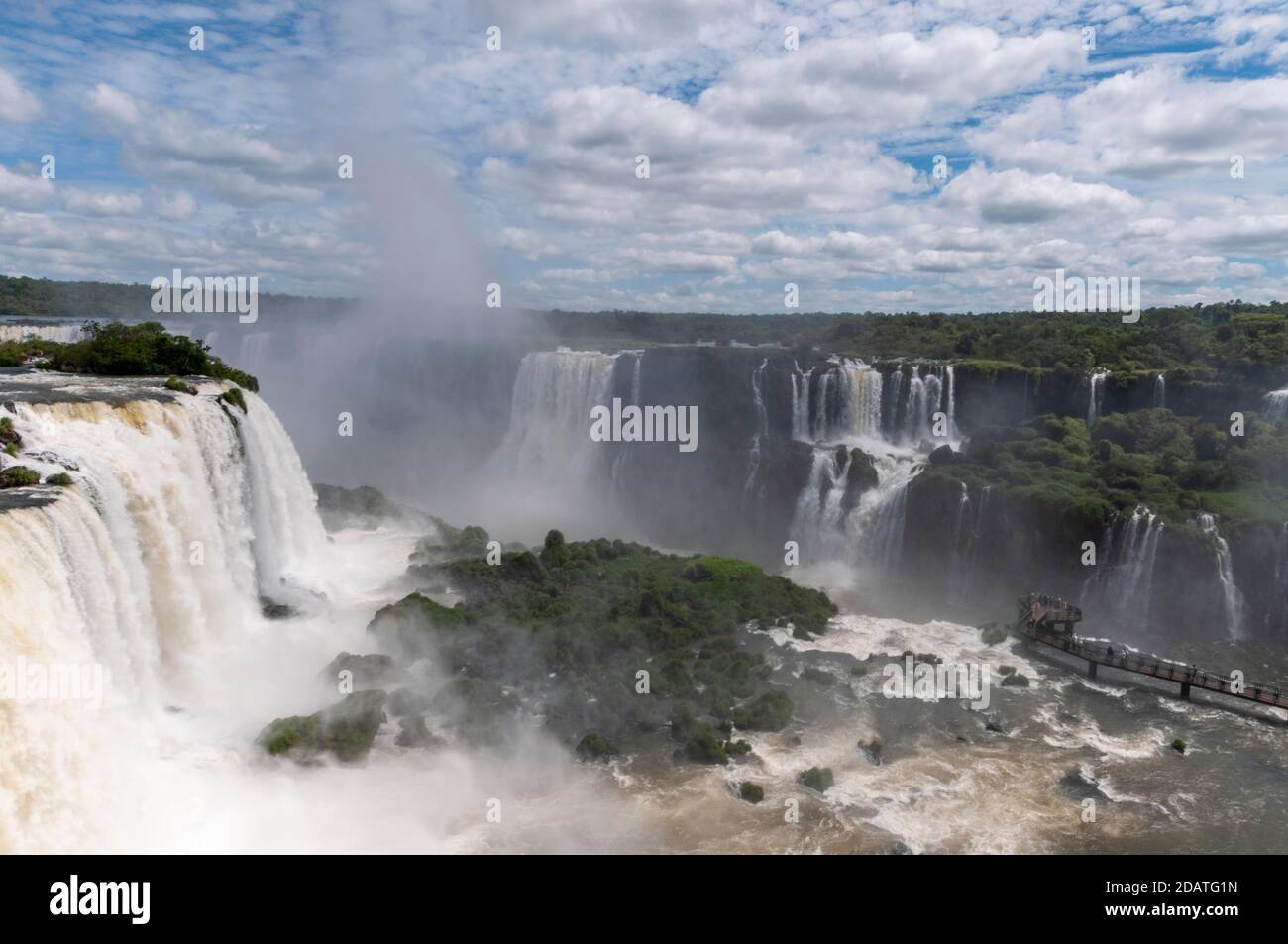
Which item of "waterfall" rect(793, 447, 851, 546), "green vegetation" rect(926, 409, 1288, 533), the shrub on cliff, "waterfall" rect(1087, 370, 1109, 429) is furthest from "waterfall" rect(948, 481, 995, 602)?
the shrub on cliff

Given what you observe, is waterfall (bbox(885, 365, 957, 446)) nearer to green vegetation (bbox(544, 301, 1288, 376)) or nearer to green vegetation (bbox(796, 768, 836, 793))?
green vegetation (bbox(544, 301, 1288, 376))

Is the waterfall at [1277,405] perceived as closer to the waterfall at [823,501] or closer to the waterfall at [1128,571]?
the waterfall at [1128,571]

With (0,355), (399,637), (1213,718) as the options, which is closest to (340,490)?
(0,355)

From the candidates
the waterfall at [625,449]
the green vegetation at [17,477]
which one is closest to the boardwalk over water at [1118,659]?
the waterfall at [625,449]

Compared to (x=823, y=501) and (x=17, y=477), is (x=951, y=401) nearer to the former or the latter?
(x=823, y=501)

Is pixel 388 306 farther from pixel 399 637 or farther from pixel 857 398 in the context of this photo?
pixel 399 637
